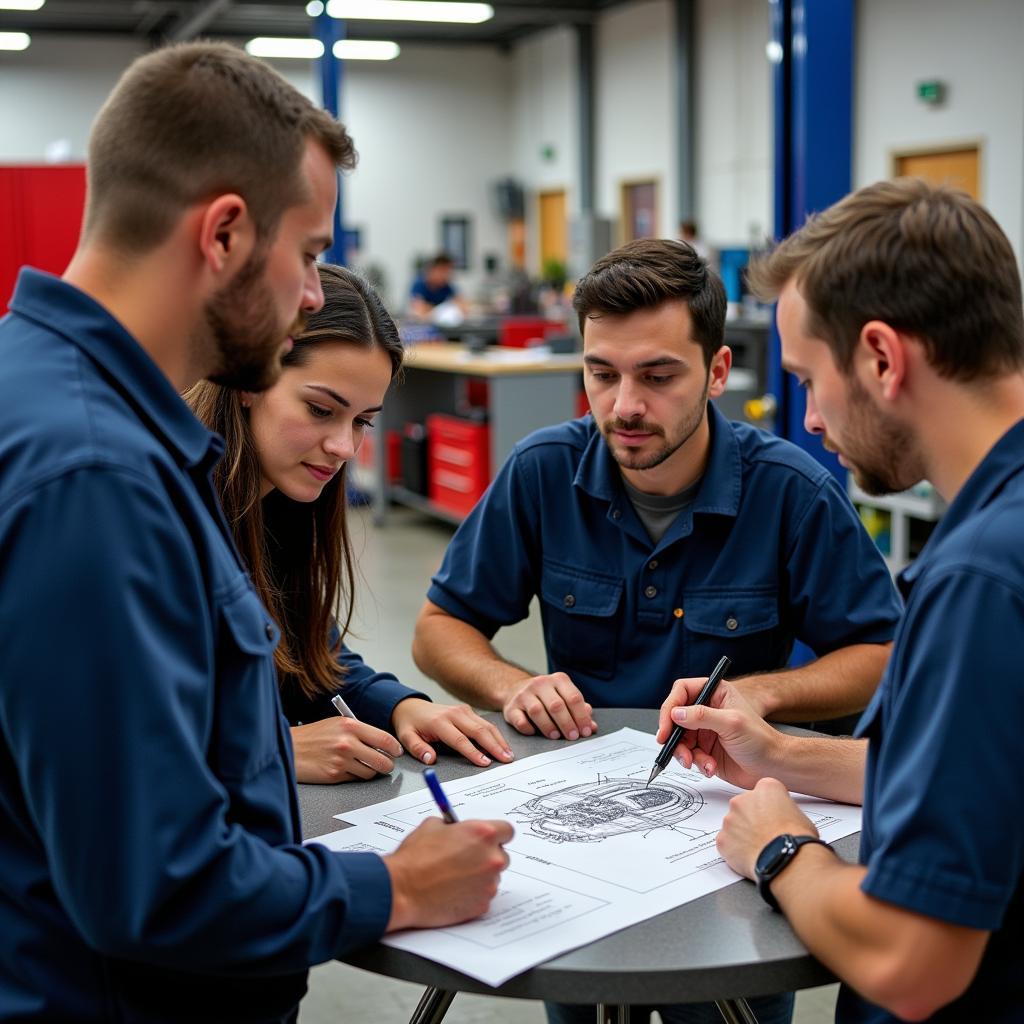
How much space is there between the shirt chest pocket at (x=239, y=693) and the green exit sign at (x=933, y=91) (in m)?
9.18

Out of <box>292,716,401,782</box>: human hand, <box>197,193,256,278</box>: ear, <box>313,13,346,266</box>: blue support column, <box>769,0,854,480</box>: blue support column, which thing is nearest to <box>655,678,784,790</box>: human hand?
<box>292,716,401,782</box>: human hand

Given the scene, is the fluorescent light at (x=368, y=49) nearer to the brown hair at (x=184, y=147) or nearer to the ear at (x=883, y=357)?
the brown hair at (x=184, y=147)

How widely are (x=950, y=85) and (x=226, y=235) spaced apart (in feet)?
29.9

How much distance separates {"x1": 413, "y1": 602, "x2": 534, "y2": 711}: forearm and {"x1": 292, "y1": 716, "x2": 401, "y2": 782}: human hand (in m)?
0.35

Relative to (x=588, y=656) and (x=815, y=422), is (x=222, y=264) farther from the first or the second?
(x=588, y=656)

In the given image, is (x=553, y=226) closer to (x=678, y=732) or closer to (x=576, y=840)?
(x=678, y=732)

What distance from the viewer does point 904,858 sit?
1008 mm

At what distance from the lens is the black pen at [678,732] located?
1.56 m

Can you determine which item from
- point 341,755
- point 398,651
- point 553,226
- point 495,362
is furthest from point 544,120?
point 341,755

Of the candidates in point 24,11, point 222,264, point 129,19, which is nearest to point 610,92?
point 129,19

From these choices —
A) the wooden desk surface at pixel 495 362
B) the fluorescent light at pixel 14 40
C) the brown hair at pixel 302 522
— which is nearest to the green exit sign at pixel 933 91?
the wooden desk surface at pixel 495 362

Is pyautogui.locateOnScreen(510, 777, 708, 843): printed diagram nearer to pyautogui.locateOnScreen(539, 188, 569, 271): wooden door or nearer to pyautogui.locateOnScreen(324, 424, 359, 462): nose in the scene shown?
pyautogui.locateOnScreen(324, 424, 359, 462): nose

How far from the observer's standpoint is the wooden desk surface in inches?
272

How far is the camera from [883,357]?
111cm
